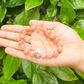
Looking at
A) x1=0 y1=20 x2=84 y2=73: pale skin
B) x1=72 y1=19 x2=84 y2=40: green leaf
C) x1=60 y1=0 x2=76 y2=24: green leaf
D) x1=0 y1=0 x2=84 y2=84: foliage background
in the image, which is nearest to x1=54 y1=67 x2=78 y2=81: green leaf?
x1=0 y1=0 x2=84 y2=84: foliage background

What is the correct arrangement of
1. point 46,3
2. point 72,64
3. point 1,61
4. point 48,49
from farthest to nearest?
point 1,61 < point 46,3 < point 48,49 < point 72,64

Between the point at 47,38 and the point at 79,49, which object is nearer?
the point at 79,49

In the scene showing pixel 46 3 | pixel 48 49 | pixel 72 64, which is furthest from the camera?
pixel 46 3

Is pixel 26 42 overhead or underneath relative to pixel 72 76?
overhead

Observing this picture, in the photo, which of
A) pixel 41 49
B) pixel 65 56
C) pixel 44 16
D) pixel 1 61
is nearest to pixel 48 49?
pixel 41 49

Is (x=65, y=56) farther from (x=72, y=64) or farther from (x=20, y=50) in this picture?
(x=20, y=50)

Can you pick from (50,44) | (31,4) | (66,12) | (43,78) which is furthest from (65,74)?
(31,4)

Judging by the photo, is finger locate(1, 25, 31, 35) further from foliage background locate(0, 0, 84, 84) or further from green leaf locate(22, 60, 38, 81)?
green leaf locate(22, 60, 38, 81)
